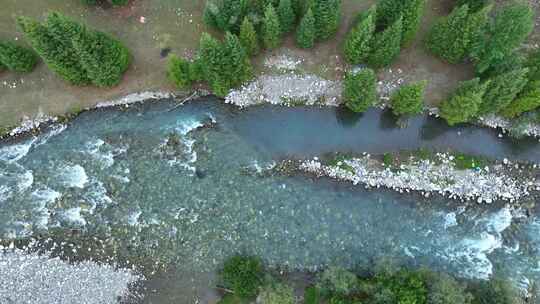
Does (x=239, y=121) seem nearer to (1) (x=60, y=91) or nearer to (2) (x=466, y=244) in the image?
(1) (x=60, y=91)

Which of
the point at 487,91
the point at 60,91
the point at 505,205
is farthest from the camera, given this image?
the point at 60,91

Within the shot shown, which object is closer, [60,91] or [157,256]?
[157,256]

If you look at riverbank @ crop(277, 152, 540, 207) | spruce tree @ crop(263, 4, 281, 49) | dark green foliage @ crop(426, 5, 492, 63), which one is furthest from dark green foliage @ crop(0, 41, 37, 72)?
dark green foliage @ crop(426, 5, 492, 63)

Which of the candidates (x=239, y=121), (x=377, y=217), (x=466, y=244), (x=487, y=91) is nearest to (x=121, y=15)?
(x=239, y=121)

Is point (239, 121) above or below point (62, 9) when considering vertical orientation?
below

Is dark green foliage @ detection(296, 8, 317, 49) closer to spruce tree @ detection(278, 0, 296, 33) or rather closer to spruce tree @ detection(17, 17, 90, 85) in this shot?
spruce tree @ detection(278, 0, 296, 33)

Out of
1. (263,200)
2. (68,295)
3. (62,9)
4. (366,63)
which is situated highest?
(366,63)

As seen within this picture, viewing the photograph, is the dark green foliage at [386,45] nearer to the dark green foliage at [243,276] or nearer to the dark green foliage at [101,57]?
the dark green foliage at [243,276]
